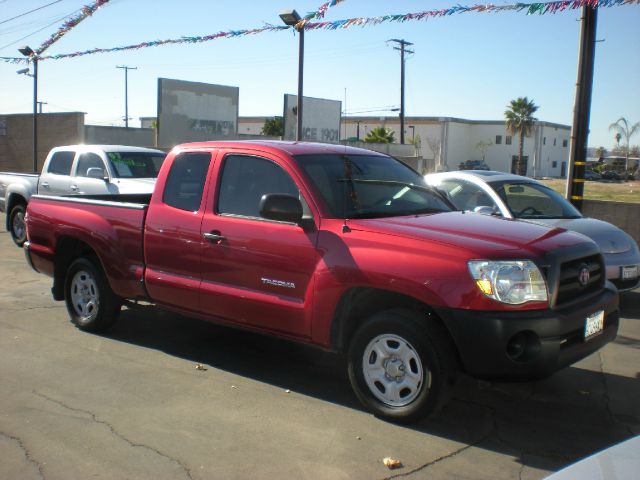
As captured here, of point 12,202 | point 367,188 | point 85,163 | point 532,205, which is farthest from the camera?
point 12,202

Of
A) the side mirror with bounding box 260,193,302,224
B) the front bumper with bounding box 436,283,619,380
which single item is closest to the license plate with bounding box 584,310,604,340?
the front bumper with bounding box 436,283,619,380

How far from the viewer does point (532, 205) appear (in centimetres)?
930

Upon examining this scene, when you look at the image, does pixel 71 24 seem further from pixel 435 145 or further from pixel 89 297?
pixel 435 145

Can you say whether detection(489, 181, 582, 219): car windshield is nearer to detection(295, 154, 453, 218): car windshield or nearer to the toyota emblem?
detection(295, 154, 453, 218): car windshield

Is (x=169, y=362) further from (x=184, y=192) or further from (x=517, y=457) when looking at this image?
(x=517, y=457)

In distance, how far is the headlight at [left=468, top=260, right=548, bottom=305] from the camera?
13.9 ft

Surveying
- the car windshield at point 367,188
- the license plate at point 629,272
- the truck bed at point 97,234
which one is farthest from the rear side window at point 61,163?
the license plate at point 629,272

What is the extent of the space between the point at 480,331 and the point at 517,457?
786 mm

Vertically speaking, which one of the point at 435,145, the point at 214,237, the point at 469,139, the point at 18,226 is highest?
the point at 469,139

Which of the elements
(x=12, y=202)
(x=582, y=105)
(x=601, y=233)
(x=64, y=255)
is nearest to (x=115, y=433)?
(x=64, y=255)

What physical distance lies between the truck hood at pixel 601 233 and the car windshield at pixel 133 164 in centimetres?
783

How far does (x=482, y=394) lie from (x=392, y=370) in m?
1.11

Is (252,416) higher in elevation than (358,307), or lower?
lower

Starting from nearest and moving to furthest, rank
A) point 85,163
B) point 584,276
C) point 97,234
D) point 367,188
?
point 584,276, point 367,188, point 97,234, point 85,163
